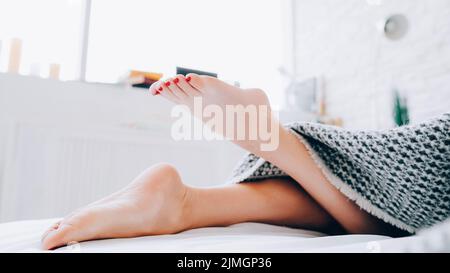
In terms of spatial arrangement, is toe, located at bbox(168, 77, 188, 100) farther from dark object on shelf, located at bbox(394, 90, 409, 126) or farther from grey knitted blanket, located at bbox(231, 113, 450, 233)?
dark object on shelf, located at bbox(394, 90, 409, 126)

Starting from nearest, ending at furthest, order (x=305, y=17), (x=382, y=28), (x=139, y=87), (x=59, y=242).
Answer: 1. (x=59, y=242)
2. (x=139, y=87)
3. (x=382, y=28)
4. (x=305, y=17)

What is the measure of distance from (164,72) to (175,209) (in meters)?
1.32

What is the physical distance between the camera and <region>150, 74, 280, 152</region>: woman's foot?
0.65m

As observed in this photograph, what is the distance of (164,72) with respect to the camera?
1.83m

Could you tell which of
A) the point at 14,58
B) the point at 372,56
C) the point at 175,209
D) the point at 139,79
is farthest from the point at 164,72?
the point at 175,209

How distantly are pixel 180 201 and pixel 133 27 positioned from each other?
1382mm

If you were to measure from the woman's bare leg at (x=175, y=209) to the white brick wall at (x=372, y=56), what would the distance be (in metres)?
1.21

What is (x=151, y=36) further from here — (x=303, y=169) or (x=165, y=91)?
(x=303, y=169)

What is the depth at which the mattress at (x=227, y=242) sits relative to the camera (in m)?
0.39

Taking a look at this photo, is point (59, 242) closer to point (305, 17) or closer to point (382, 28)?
point (382, 28)

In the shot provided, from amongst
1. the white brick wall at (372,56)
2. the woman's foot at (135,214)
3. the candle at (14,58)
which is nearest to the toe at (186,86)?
the woman's foot at (135,214)

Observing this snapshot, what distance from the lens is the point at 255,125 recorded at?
25.6 inches

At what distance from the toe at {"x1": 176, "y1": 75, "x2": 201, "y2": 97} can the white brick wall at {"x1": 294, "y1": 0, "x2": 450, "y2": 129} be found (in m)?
1.30
